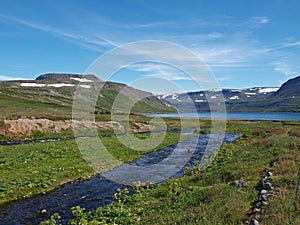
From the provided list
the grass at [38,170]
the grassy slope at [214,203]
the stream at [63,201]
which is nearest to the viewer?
the grassy slope at [214,203]

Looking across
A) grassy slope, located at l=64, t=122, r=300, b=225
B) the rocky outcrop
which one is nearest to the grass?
grassy slope, located at l=64, t=122, r=300, b=225

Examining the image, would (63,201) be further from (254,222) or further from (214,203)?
(254,222)

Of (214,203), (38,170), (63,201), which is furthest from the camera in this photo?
(38,170)

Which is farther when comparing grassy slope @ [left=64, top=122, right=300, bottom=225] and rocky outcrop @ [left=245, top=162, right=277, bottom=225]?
Result: grassy slope @ [left=64, top=122, right=300, bottom=225]

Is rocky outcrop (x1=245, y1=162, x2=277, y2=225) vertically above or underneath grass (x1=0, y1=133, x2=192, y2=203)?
above

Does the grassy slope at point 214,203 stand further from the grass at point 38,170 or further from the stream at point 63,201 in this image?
the grass at point 38,170

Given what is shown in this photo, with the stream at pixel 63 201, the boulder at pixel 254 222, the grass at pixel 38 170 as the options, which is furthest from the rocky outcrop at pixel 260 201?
the grass at pixel 38 170

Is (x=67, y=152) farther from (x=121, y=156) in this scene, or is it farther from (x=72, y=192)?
(x=72, y=192)

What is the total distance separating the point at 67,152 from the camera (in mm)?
37188

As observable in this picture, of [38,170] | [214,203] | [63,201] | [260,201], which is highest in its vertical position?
[260,201]

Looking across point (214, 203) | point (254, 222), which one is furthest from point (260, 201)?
point (254, 222)

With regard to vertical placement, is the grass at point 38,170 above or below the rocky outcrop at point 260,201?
below

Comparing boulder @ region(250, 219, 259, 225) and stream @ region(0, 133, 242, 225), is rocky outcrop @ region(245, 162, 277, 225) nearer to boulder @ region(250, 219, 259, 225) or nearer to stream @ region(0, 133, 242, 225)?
boulder @ region(250, 219, 259, 225)

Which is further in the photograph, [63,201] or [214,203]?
[63,201]
